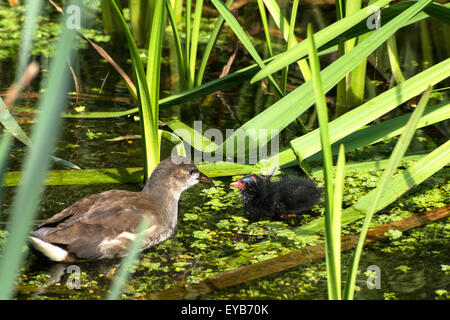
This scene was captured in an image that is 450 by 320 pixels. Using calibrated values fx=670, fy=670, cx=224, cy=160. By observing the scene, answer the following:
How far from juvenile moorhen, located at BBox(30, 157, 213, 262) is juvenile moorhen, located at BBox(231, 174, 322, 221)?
49 cm

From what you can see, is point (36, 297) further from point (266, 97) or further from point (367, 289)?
point (266, 97)

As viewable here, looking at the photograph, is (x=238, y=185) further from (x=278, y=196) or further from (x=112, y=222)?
(x=112, y=222)

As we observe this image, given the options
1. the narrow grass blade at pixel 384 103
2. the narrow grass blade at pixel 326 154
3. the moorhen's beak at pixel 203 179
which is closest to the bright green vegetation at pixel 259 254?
the moorhen's beak at pixel 203 179

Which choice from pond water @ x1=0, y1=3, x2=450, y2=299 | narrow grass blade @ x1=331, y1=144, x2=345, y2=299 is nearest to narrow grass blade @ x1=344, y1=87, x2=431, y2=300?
narrow grass blade @ x1=331, y1=144, x2=345, y2=299

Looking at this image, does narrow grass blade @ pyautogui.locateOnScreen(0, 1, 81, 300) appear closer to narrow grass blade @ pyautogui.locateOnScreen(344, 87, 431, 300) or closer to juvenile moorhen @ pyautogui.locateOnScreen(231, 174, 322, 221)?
narrow grass blade @ pyautogui.locateOnScreen(344, 87, 431, 300)

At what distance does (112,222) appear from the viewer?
394cm

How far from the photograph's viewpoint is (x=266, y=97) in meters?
6.27

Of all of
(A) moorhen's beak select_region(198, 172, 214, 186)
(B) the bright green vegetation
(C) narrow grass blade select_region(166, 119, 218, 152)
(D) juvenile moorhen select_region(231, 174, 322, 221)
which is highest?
(C) narrow grass blade select_region(166, 119, 218, 152)

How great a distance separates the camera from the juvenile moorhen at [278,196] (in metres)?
4.39

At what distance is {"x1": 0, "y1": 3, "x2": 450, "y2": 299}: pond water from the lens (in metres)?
3.54

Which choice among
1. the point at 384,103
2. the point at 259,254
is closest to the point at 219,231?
the point at 259,254

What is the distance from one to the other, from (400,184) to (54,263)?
80.4 inches

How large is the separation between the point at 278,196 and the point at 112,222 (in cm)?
112

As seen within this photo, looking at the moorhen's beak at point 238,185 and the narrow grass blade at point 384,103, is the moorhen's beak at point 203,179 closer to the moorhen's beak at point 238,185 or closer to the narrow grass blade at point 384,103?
the moorhen's beak at point 238,185
